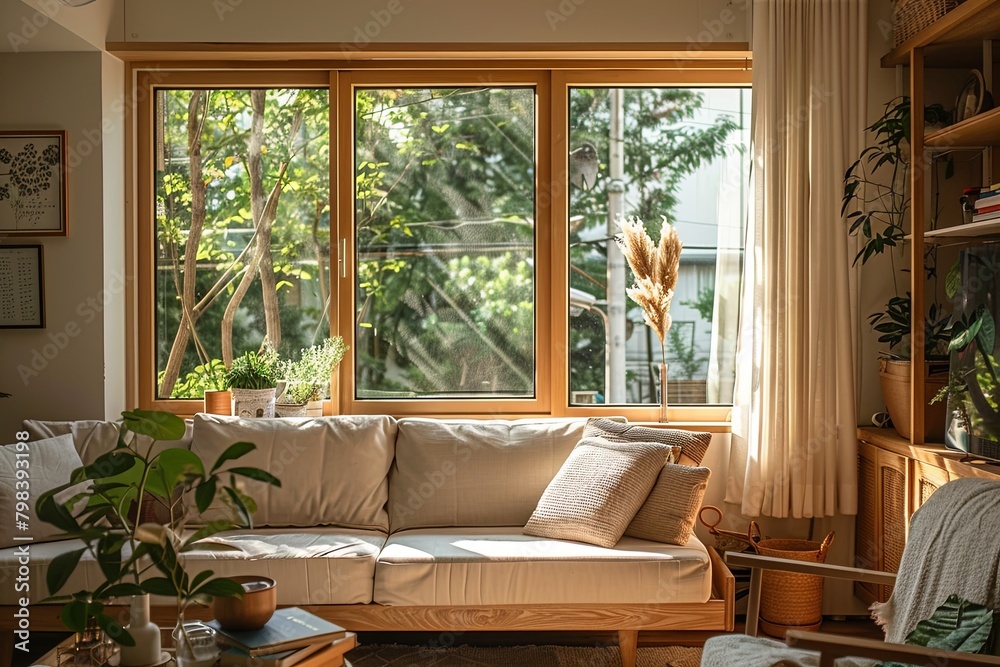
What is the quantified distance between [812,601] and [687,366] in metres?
1.12

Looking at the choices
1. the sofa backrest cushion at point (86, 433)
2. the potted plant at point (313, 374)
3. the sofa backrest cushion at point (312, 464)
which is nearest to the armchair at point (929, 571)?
the sofa backrest cushion at point (312, 464)

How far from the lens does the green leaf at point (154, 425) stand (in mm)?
2004

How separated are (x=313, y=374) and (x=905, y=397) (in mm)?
2425

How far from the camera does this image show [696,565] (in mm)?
2908

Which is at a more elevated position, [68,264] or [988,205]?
[988,205]

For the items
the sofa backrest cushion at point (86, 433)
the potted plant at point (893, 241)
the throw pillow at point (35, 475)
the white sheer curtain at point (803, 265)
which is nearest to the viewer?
the throw pillow at point (35, 475)

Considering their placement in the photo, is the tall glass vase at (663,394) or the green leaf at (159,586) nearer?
the green leaf at (159,586)

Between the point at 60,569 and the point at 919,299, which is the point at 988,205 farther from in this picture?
the point at 60,569

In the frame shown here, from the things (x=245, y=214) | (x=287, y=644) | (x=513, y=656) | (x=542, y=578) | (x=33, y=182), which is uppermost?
(x=33, y=182)

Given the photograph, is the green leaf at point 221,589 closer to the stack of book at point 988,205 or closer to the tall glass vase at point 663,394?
the tall glass vase at point 663,394

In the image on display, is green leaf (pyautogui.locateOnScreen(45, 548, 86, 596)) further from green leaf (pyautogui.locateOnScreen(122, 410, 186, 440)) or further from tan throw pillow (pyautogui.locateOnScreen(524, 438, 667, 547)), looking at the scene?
tan throw pillow (pyautogui.locateOnScreen(524, 438, 667, 547))

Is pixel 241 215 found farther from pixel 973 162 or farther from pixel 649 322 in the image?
pixel 973 162

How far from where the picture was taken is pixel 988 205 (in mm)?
2951

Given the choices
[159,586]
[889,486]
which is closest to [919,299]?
[889,486]
